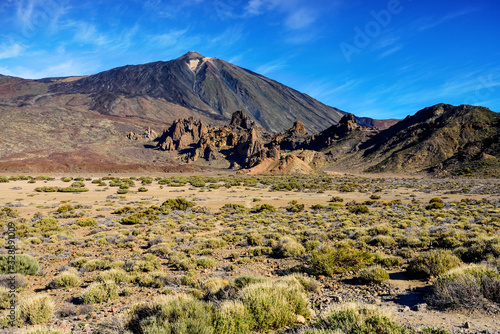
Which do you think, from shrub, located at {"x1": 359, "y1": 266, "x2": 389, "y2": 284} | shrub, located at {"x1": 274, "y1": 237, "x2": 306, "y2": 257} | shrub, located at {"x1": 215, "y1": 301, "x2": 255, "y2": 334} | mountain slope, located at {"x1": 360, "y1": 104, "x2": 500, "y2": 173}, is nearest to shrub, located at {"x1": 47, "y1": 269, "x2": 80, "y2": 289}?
shrub, located at {"x1": 215, "y1": 301, "x2": 255, "y2": 334}

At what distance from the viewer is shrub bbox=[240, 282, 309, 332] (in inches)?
188

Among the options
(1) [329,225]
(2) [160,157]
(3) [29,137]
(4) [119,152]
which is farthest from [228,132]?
(1) [329,225]

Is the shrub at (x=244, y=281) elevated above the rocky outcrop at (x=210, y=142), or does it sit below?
below

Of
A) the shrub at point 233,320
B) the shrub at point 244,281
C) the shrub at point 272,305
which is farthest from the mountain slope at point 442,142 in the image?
the shrub at point 233,320

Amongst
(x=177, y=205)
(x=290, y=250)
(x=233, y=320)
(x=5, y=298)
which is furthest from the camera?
(x=177, y=205)

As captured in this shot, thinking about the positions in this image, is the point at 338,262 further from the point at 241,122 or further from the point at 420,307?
the point at 241,122

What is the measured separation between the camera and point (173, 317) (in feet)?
14.9

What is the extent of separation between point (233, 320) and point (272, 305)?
Answer: 0.89 m

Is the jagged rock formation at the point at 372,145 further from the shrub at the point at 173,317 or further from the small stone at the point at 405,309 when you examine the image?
the shrub at the point at 173,317

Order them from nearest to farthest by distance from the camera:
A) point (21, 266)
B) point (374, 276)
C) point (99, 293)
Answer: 1. point (99, 293)
2. point (374, 276)
3. point (21, 266)

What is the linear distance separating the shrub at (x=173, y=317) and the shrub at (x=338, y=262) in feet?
14.1

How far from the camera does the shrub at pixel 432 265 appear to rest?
7090mm

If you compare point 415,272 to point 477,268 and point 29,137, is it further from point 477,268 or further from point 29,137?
point 29,137

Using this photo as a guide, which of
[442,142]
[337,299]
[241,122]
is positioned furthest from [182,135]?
[337,299]
